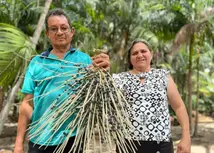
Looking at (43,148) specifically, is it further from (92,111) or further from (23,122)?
(92,111)

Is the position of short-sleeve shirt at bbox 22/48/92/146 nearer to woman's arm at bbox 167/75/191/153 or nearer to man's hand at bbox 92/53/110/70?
man's hand at bbox 92/53/110/70

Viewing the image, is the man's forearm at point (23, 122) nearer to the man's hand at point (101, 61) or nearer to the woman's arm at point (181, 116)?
the man's hand at point (101, 61)

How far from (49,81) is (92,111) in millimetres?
376

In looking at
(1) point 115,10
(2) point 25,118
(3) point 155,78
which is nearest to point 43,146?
(2) point 25,118

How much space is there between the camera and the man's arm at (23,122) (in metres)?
1.83

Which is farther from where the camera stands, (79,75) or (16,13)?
(16,13)

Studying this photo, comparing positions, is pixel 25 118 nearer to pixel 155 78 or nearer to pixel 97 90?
pixel 97 90

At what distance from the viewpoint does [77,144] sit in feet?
4.99

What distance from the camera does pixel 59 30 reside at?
5.62ft

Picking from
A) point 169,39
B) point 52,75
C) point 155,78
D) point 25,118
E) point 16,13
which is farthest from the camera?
point 169,39

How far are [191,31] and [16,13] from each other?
547 centimetres

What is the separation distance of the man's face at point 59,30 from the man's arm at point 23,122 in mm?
374

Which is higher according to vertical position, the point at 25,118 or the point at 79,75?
the point at 79,75

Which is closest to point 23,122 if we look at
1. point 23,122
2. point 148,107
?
point 23,122
